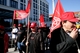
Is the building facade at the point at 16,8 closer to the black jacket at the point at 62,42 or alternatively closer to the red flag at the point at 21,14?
the red flag at the point at 21,14

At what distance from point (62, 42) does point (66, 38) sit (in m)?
0.07

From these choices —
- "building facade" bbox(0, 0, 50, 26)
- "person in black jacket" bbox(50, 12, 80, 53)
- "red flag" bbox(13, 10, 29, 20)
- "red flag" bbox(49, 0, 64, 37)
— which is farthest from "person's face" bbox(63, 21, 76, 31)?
"building facade" bbox(0, 0, 50, 26)

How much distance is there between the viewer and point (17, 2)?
4978 cm

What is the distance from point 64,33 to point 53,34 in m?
0.14

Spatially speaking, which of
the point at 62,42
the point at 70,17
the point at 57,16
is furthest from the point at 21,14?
the point at 62,42

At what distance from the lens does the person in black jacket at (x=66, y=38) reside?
99.0 inches

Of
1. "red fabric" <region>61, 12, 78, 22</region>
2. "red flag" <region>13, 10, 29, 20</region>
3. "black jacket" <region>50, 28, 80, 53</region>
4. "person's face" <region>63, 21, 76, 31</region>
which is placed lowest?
"black jacket" <region>50, 28, 80, 53</region>

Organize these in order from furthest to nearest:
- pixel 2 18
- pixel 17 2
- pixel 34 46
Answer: pixel 17 2 → pixel 2 18 → pixel 34 46

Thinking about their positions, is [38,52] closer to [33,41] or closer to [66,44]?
[33,41]

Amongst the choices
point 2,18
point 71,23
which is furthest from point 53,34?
point 2,18

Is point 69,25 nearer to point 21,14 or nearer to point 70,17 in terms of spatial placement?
point 70,17

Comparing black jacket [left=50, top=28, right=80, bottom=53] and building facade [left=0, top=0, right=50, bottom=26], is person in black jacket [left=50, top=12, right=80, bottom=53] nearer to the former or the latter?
black jacket [left=50, top=28, right=80, bottom=53]

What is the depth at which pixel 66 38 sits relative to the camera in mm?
2562

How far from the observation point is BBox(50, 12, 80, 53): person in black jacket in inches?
99.0
